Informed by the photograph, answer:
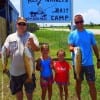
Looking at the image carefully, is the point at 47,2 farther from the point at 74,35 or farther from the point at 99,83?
the point at 74,35

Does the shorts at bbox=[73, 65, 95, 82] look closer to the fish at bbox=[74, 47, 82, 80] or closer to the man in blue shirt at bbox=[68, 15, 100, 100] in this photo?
the man in blue shirt at bbox=[68, 15, 100, 100]

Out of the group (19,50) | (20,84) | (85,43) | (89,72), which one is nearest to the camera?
(19,50)

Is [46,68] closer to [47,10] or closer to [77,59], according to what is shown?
[77,59]

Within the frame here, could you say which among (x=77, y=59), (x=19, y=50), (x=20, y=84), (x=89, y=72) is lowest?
(x=20, y=84)

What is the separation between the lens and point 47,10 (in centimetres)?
1931

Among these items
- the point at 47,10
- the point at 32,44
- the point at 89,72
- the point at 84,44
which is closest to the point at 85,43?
the point at 84,44

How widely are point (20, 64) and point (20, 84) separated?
1.43 ft

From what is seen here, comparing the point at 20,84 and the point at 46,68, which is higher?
the point at 46,68

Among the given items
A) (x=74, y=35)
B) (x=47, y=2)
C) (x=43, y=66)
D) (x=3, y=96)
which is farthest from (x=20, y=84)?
(x=47, y=2)

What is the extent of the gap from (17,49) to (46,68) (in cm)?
133

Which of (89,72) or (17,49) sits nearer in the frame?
(17,49)

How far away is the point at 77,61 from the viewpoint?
352 inches

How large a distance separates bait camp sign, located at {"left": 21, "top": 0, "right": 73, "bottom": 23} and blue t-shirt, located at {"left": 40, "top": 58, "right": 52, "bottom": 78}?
9.46 metres

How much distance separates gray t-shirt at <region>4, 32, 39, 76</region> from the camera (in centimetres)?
852
